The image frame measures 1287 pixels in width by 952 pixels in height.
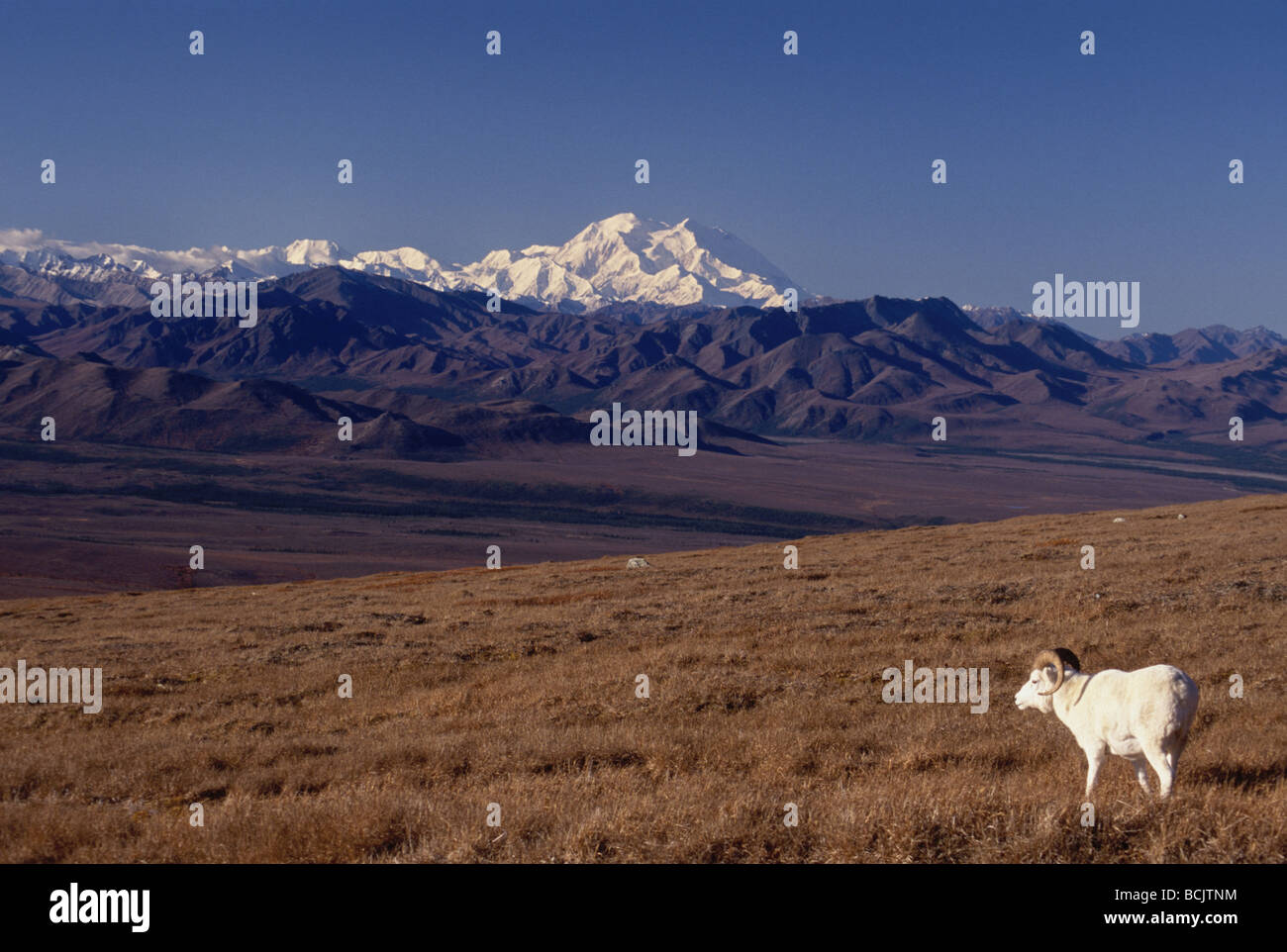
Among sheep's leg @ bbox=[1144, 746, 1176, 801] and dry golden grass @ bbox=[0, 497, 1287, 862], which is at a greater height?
sheep's leg @ bbox=[1144, 746, 1176, 801]

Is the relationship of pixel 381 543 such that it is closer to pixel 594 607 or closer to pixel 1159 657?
pixel 594 607

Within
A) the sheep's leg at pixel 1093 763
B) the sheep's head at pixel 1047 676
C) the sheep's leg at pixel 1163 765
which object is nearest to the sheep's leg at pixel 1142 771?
the sheep's leg at pixel 1163 765

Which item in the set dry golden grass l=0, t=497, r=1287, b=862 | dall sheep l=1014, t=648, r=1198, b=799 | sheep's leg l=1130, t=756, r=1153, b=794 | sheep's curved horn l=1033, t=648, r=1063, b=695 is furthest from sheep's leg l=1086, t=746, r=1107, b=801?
sheep's curved horn l=1033, t=648, r=1063, b=695

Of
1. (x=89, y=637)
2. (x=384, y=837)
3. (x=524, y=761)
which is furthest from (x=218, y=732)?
(x=89, y=637)

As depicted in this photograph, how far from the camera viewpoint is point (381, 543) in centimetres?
13500

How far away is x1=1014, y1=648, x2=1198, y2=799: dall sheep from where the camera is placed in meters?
8.55

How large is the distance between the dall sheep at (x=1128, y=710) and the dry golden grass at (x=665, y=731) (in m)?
0.42

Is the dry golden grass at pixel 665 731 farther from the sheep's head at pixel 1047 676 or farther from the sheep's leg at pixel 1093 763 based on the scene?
the sheep's head at pixel 1047 676

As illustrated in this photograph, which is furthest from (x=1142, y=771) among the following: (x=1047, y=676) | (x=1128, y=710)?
(x=1047, y=676)

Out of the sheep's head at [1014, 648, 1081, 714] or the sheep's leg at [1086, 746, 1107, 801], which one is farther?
the sheep's head at [1014, 648, 1081, 714]

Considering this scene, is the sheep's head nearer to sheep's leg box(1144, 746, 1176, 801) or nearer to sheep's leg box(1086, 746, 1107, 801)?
sheep's leg box(1086, 746, 1107, 801)

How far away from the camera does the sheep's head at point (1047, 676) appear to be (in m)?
9.85
